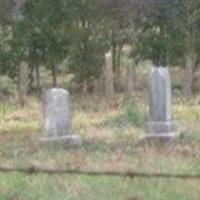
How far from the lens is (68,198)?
822 cm

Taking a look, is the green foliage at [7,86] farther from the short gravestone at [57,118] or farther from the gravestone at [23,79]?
the short gravestone at [57,118]

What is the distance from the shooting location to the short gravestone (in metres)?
13.3

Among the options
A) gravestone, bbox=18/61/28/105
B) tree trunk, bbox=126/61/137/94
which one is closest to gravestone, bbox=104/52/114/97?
tree trunk, bbox=126/61/137/94

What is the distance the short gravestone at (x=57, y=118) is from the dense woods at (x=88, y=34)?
9618 millimetres

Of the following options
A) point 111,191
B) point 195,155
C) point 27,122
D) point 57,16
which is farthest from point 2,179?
point 57,16

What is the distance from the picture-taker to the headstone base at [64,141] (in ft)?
42.7

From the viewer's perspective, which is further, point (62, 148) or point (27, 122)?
point (27, 122)

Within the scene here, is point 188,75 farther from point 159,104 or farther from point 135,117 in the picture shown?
point 159,104

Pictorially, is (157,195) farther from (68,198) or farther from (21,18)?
(21,18)

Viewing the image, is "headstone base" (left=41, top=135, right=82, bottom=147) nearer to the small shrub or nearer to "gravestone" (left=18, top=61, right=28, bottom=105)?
the small shrub

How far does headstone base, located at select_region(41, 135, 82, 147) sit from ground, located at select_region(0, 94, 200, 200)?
5.3 inches

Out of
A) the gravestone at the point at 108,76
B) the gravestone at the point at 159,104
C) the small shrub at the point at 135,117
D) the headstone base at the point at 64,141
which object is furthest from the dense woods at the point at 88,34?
the headstone base at the point at 64,141

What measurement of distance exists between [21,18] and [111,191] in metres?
15.0

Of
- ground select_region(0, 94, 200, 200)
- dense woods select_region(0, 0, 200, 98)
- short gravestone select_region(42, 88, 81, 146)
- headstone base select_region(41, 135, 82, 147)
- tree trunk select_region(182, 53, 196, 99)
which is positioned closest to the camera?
ground select_region(0, 94, 200, 200)
